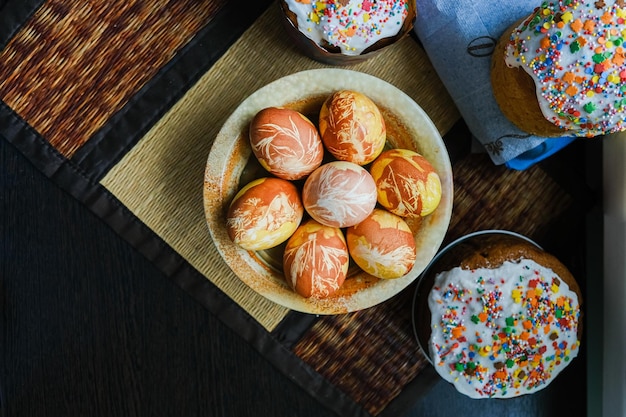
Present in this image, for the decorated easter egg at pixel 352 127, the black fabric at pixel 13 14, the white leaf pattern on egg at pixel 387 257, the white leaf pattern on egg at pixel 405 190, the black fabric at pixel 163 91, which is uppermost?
the black fabric at pixel 13 14

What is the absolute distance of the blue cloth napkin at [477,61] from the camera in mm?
809

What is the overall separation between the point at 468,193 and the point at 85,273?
2.06ft

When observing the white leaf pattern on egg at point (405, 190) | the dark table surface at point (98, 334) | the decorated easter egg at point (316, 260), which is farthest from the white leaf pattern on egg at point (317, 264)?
the dark table surface at point (98, 334)

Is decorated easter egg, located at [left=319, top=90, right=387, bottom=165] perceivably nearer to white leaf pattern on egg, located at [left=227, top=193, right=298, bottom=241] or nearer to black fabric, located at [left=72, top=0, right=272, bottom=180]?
white leaf pattern on egg, located at [left=227, top=193, right=298, bottom=241]

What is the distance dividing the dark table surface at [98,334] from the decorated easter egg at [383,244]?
286 mm

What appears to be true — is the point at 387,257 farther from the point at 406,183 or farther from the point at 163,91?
the point at 163,91

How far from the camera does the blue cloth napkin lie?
81 centimetres

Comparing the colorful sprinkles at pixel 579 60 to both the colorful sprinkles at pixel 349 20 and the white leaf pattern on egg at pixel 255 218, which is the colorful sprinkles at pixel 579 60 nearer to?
the colorful sprinkles at pixel 349 20

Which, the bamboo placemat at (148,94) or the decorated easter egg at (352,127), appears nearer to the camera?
the decorated easter egg at (352,127)

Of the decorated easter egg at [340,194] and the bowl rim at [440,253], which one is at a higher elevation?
the decorated easter egg at [340,194]

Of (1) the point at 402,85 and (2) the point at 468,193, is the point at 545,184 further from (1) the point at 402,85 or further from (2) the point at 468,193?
(1) the point at 402,85

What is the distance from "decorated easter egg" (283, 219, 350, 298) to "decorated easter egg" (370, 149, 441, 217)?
84mm

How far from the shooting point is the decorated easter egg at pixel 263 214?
0.70 m

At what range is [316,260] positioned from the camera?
716 millimetres
